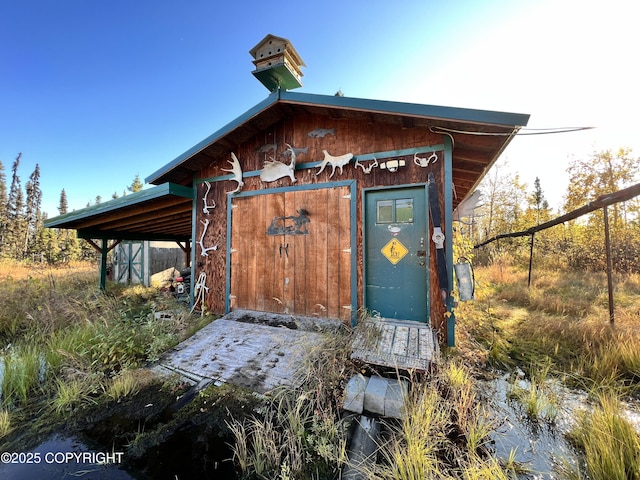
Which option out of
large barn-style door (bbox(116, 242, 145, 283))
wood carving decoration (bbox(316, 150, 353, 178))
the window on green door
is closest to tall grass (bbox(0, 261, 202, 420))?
wood carving decoration (bbox(316, 150, 353, 178))

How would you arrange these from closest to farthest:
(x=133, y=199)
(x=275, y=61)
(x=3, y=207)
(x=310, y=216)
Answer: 1. (x=310, y=216)
2. (x=275, y=61)
3. (x=133, y=199)
4. (x=3, y=207)

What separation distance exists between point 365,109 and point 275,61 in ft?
6.45

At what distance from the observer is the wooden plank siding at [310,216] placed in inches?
142

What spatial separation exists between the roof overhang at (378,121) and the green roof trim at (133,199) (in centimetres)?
34

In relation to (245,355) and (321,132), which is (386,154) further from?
(245,355)

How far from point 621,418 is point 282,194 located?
13.8ft

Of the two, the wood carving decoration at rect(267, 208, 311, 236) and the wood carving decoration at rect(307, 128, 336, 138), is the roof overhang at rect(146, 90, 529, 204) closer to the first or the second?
the wood carving decoration at rect(307, 128, 336, 138)

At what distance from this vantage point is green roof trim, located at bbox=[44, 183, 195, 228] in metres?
4.51

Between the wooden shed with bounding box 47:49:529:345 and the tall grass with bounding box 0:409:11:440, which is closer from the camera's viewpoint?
the tall grass with bounding box 0:409:11:440

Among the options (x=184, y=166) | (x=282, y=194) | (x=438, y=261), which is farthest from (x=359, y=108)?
(x=184, y=166)

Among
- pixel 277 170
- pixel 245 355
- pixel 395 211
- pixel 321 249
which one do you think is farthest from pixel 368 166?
pixel 245 355

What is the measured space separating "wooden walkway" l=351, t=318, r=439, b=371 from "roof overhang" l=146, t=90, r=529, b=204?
248 centimetres

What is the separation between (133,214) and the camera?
529 centimetres

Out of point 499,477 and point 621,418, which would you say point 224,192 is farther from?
point 621,418
